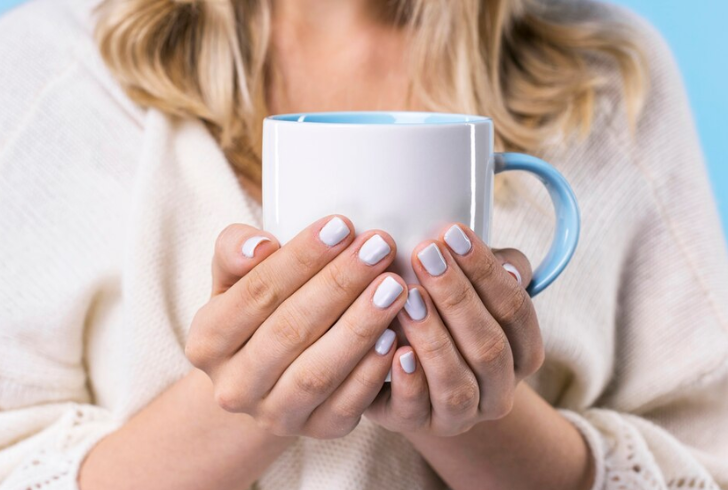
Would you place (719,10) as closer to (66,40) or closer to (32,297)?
(66,40)

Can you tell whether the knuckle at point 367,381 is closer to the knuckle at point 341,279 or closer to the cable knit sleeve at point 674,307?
the knuckle at point 341,279

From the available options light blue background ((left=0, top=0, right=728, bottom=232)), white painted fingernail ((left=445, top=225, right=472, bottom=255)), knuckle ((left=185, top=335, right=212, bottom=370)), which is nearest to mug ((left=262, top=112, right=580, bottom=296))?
white painted fingernail ((left=445, top=225, right=472, bottom=255))

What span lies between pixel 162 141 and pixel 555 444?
58 centimetres

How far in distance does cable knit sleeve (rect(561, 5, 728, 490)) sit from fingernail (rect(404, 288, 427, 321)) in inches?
21.0

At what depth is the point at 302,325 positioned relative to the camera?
0.65m

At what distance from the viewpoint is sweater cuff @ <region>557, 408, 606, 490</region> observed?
0.96m

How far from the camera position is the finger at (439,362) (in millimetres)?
635

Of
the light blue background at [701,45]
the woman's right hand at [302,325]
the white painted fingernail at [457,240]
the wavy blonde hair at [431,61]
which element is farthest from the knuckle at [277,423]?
the light blue background at [701,45]

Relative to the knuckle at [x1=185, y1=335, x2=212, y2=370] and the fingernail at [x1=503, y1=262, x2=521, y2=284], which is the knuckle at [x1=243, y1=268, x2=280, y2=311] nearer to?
the knuckle at [x1=185, y1=335, x2=212, y2=370]

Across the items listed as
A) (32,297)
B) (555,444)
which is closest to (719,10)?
(555,444)

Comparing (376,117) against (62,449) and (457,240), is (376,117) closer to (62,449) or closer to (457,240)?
(457,240)

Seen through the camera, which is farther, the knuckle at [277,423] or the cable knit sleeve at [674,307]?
the cable knit sleeve at [674,307]

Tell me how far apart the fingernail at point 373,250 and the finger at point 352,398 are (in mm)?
85

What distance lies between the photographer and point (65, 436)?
3.19ft
